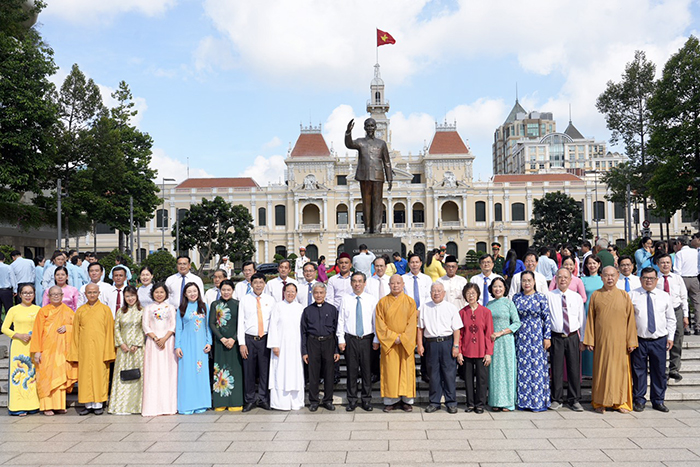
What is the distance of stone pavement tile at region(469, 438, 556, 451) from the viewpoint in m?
5.14

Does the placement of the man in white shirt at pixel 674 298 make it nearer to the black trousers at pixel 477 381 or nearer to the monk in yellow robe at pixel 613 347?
the monk in yellow robe at pixel 613 347

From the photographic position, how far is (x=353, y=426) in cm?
596

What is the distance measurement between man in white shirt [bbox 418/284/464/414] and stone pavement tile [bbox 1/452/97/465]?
3.59 m

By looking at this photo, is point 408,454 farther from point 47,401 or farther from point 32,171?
point 32,171

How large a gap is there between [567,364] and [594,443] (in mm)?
1405

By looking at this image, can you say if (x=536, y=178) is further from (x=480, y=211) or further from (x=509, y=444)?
(x=509, y=444)

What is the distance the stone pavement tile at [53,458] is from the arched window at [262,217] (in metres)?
47.0

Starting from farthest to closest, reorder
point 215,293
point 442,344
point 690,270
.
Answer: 1. point 690,270
2. point 215,293
3. point 442,344

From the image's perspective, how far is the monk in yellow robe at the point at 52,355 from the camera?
21.8ft

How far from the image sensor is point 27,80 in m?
19.0

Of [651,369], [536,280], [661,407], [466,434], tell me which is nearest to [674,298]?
[651,369]

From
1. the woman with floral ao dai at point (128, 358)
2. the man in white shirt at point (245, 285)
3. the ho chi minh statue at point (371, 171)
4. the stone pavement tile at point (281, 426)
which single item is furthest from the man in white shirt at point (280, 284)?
the ho chi minh statue at point (371, 171)

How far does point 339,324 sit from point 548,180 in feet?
→ 162

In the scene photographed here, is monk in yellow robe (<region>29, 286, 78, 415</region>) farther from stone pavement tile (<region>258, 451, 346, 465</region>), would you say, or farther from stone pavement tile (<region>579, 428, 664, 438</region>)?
stone pavement tile (<region>579, 428, 664, 438</region>)
